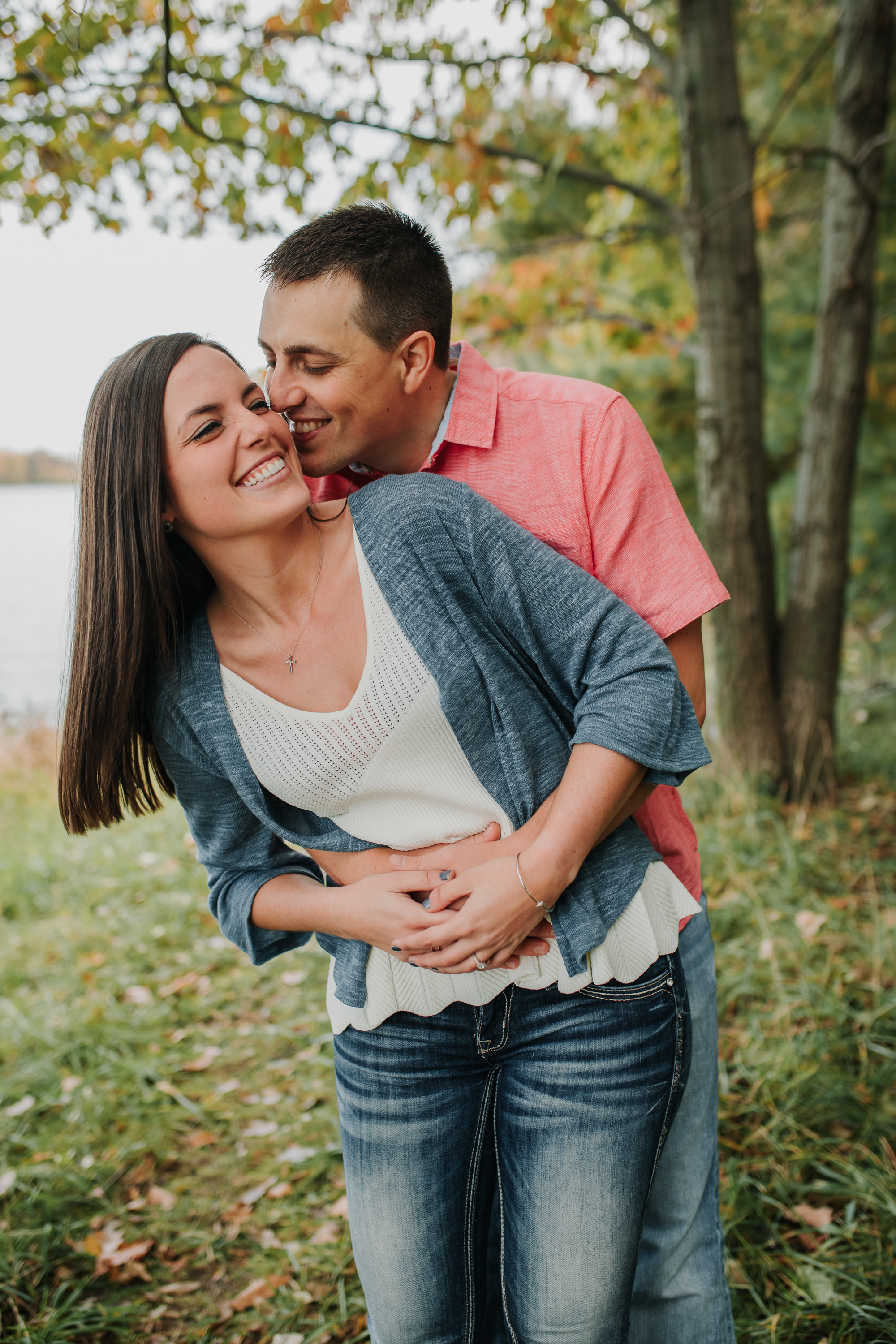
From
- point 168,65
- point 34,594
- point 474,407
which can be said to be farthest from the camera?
point 34,594

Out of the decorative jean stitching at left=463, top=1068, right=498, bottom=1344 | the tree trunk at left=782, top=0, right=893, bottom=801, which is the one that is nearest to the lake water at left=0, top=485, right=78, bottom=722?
the decorative jean stitching at left=463, top=1068, right=498, bottom=1344

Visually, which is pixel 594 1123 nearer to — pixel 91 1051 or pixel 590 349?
pixel 91 1051

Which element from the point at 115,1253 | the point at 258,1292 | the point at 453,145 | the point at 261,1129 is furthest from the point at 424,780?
the point at 453,145

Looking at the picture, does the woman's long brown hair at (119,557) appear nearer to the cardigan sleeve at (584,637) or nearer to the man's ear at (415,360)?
the man's ear at (415,360)

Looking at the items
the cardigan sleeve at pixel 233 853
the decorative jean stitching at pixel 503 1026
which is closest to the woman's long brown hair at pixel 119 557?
the cardigan sleeve at pixel 233 853

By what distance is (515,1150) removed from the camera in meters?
1.51

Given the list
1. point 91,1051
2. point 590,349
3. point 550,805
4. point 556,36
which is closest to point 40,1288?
point 91,1051

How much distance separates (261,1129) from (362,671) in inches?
92.2

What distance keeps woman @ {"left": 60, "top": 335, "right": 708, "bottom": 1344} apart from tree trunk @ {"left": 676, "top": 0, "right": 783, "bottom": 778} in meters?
3.31

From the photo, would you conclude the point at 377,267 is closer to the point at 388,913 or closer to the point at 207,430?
the point at 207,430

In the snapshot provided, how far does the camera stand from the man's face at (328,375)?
1818mm

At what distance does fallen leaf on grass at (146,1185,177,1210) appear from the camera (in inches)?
113

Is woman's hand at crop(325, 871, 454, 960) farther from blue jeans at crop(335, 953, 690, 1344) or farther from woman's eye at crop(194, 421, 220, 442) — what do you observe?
woman's eye at crop(194, 421, 220, 442)

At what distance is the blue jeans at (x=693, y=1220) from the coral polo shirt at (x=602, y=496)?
0.94 feet
